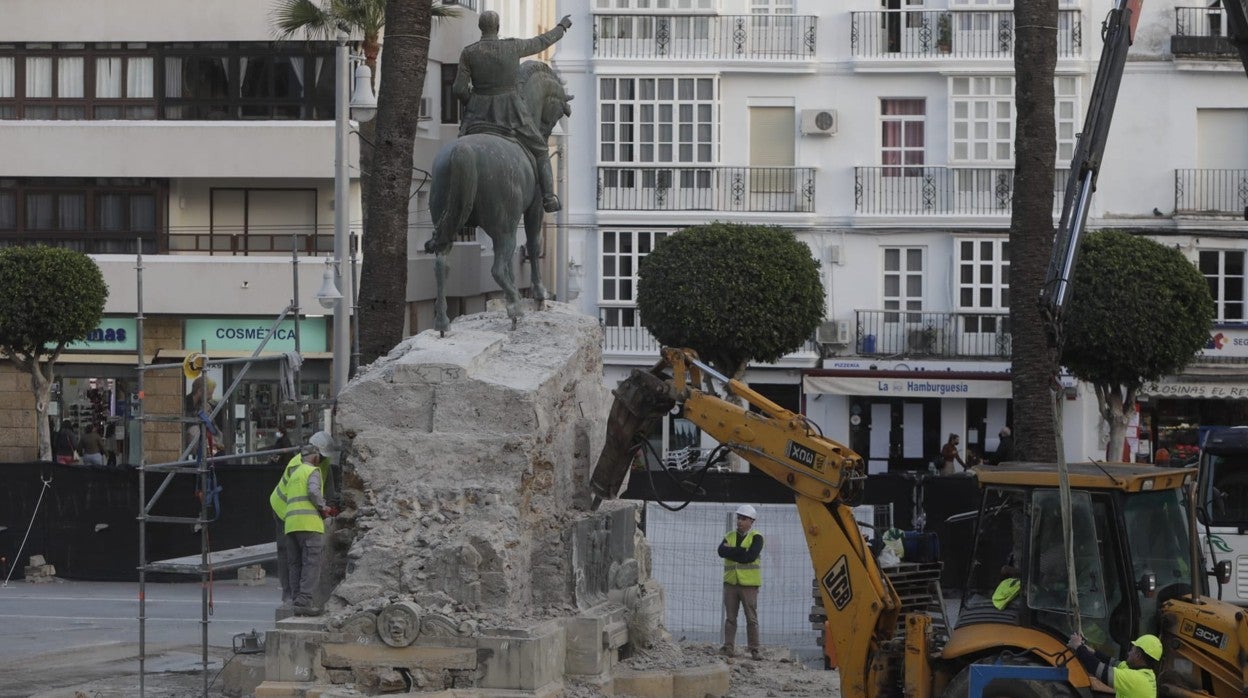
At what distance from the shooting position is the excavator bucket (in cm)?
1302

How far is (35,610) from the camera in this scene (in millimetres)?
Answer: 19906

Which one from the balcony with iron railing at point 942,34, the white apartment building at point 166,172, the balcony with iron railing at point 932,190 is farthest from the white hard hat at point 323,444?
the balcony with iron railing at point 942,34

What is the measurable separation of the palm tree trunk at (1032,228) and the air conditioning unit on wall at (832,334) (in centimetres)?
1749

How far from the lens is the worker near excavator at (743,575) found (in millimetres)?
16469

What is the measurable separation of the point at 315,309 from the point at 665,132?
23.4ft

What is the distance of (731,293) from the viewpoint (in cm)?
3077

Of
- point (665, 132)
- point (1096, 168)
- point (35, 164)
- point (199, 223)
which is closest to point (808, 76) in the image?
point (665, 132)

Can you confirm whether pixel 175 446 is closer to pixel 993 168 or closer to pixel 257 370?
pixel 257 370

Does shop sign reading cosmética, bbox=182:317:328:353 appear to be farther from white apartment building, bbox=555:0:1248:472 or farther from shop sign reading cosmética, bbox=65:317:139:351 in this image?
white apartment building, bbox=555:0:1248:472

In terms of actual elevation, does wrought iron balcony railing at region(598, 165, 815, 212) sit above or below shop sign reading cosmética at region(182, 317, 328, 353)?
above

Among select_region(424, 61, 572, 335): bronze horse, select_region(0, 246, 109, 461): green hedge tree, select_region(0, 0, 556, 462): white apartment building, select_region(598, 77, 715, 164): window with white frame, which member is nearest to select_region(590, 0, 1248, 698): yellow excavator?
select_region(424, 61, 572, 335): bronze horse

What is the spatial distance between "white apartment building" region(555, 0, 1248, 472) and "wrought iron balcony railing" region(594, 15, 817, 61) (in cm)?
4

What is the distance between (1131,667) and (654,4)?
2542cm

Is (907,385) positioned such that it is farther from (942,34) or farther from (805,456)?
(805,456)
